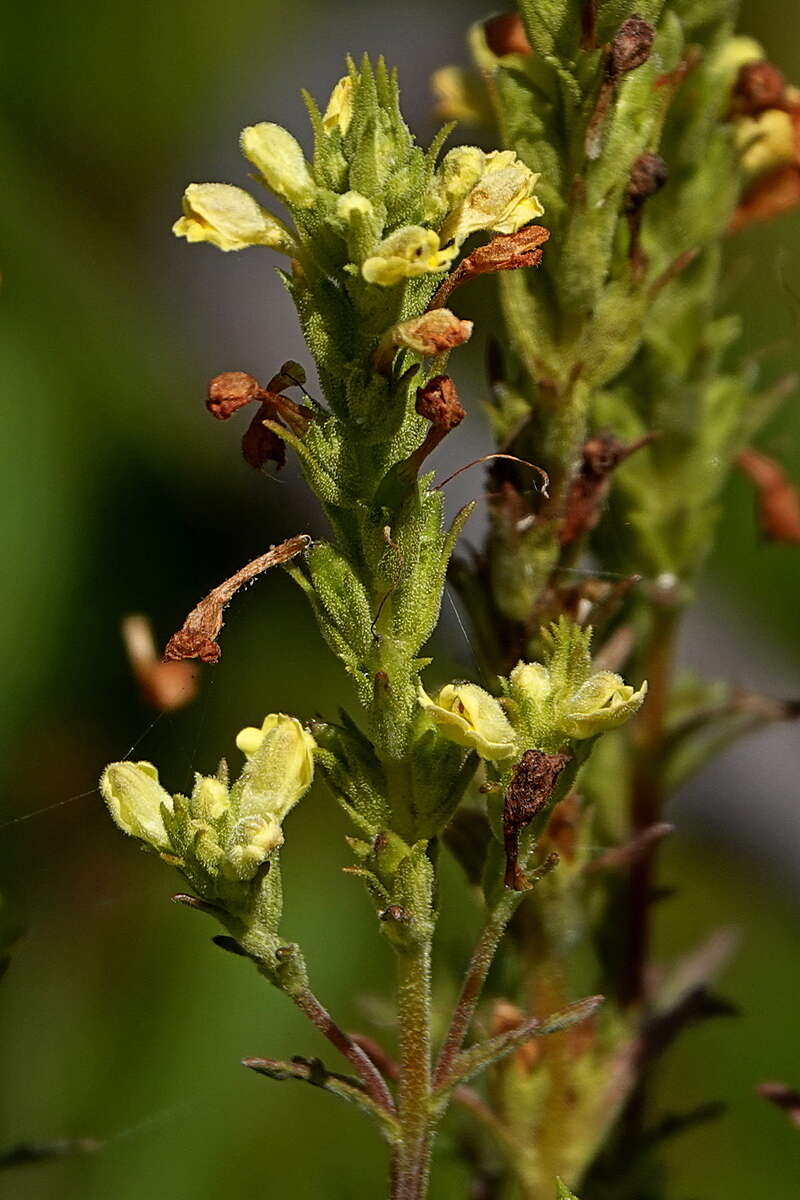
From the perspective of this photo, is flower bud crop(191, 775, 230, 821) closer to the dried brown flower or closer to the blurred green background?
the blurred green background

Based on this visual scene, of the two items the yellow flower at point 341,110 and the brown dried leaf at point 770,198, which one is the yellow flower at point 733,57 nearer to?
the brown dried leaf at point 770,198

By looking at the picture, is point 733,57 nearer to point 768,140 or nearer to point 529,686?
point 768,140

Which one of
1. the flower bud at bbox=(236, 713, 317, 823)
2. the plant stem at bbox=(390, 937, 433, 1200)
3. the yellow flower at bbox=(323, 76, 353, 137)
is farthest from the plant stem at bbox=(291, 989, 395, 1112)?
the yellow flower at bbox=(323, 76, 353, 137)

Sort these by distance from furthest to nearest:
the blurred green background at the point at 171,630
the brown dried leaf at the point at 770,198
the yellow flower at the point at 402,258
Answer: the blurred green background at the point at 171,630 < the brown dried leaf at the point at 770,198 < the yellow flower at the point at 402,258

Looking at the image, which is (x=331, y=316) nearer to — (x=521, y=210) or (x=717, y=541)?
(x=521, y=210)

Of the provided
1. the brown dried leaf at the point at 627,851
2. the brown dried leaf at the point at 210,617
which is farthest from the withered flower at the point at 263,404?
the brown dried leaf at the point at 627,851

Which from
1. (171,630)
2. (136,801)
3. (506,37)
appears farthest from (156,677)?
(171,630)
